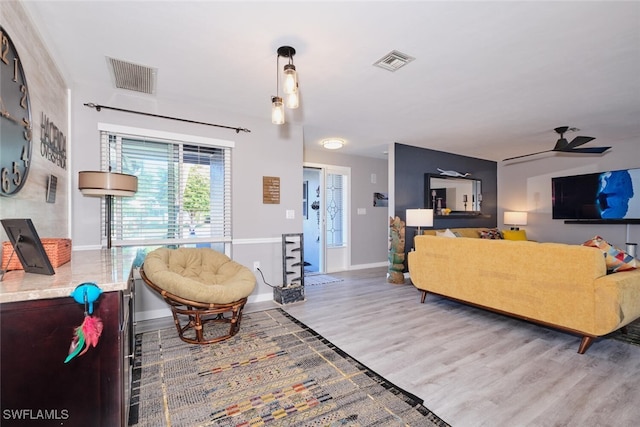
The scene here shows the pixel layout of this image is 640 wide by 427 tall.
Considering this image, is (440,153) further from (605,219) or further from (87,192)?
(87,192)

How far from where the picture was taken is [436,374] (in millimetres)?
1999

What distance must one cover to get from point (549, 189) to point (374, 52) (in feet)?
18.5

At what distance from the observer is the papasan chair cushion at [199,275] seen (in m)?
2.30

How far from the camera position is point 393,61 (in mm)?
2361

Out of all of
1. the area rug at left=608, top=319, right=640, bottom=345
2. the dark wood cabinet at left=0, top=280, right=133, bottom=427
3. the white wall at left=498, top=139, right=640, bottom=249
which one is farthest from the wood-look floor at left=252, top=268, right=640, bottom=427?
the white wall at left=498, top=139, right=640, bottom=249

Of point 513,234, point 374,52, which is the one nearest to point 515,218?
point 513,234

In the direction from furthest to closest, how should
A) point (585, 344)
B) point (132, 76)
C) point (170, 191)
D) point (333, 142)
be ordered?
point (333, 142)
point (170, 191)
point (132, 76)
point (585, 344)

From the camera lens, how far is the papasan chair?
232 centimetres

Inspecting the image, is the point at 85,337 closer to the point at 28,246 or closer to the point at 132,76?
the point at 28,246

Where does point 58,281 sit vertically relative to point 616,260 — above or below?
above

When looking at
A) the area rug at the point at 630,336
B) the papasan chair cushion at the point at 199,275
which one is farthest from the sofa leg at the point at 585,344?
the papasan chair cushion at the point at 199,275

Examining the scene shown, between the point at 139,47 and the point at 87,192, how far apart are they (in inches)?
49.0

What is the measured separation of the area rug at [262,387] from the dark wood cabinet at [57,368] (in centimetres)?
53

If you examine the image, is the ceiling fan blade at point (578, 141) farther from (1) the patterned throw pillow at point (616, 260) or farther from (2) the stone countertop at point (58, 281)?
(2) the stone countertop at point (58, 281)
